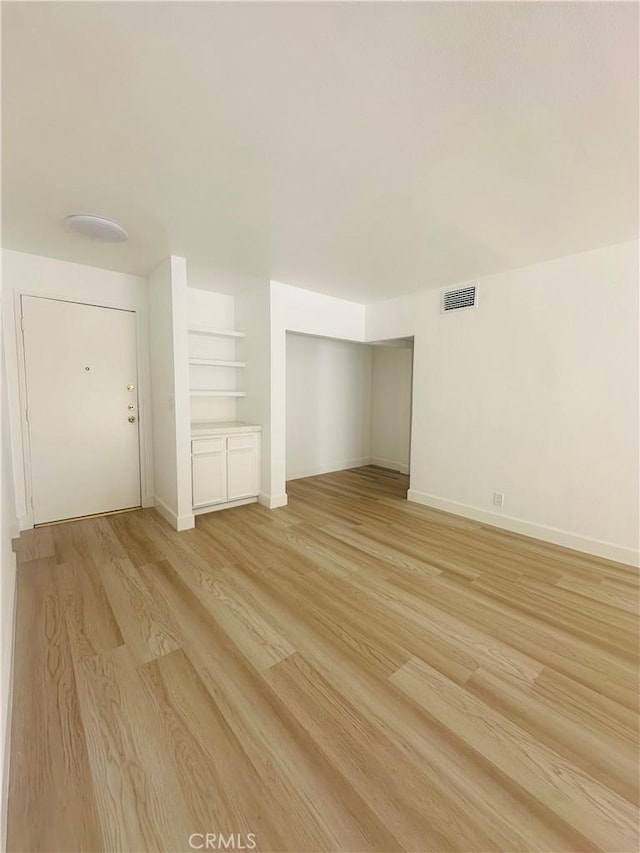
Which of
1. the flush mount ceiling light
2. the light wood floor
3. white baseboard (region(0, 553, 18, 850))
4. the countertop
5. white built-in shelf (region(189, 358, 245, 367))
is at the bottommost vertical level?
the light wood floor

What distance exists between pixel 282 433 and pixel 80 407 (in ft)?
6.71

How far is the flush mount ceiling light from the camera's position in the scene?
2.24m

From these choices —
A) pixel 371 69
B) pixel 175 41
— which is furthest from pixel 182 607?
pixel 371 69

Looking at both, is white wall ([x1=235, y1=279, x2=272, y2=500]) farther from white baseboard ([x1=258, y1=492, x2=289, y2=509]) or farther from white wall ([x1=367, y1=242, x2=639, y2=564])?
white wall ([x1=367, y1=242, x2=639, y2=564])

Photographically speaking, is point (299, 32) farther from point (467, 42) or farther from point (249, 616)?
point (249, 616)

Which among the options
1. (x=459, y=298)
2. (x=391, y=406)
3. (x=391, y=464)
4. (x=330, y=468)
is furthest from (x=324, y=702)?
(x=391, y=406)

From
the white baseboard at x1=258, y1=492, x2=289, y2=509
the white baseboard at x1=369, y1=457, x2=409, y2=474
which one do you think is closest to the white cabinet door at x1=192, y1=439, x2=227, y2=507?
the white baseboard at x1=258, y1=492, x2=289, y2=509

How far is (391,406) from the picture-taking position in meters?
5.77

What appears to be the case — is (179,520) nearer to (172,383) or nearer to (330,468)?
(172,383)

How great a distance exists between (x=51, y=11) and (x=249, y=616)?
263 cm

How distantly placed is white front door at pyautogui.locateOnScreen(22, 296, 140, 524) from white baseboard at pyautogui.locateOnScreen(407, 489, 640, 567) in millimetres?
3472

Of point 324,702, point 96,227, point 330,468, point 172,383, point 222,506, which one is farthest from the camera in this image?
point 330,468

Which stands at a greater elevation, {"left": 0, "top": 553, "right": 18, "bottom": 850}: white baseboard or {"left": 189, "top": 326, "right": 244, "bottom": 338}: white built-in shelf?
{"left": 189, "top": 326, "right": 244, "bottom": 338}: white built-in shelf

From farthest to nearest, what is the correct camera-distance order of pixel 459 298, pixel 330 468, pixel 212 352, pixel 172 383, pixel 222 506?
pixel 330 468
pixel 212 352
pixel 222 506
pixel 459 298
pixel 172 383
